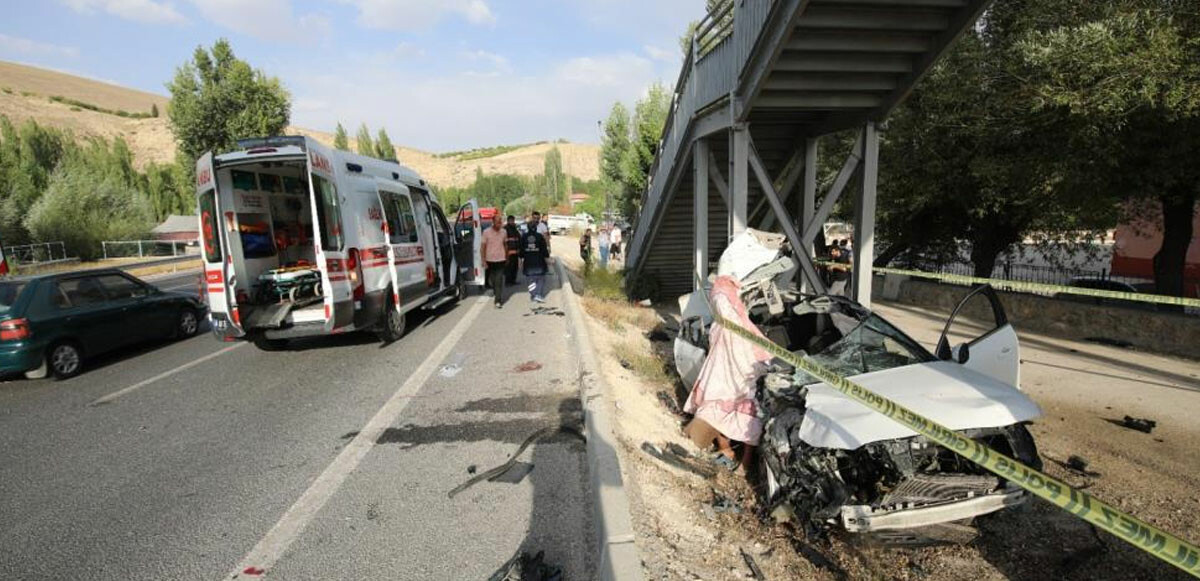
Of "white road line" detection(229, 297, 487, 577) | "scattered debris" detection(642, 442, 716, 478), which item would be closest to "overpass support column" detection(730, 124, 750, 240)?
"scattered debris" detection(642, 442, 716, 478)

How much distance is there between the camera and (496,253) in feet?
35.0

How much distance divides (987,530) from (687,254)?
973 centimetres

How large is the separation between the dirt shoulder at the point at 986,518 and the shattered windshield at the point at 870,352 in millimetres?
1086

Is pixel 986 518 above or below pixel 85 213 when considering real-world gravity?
below

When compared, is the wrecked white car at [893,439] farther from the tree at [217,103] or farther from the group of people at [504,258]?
the tree at [217,103]

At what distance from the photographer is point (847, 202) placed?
51.9 ft

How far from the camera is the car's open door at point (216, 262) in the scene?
23.4ft

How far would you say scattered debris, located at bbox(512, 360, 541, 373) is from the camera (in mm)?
6723

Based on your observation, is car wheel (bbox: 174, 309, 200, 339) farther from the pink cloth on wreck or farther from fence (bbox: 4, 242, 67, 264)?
fence (bbox: 4, 242, 67, 264)

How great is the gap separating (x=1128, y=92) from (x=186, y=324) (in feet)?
45.6

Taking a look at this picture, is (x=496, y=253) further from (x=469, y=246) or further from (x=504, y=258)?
(x=469, y=246)

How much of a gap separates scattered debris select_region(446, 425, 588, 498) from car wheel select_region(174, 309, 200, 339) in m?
7.24

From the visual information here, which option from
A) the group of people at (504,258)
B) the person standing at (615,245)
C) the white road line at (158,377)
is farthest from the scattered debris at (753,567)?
the person standing at (615,245)

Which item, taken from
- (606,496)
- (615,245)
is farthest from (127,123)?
(606,496)
